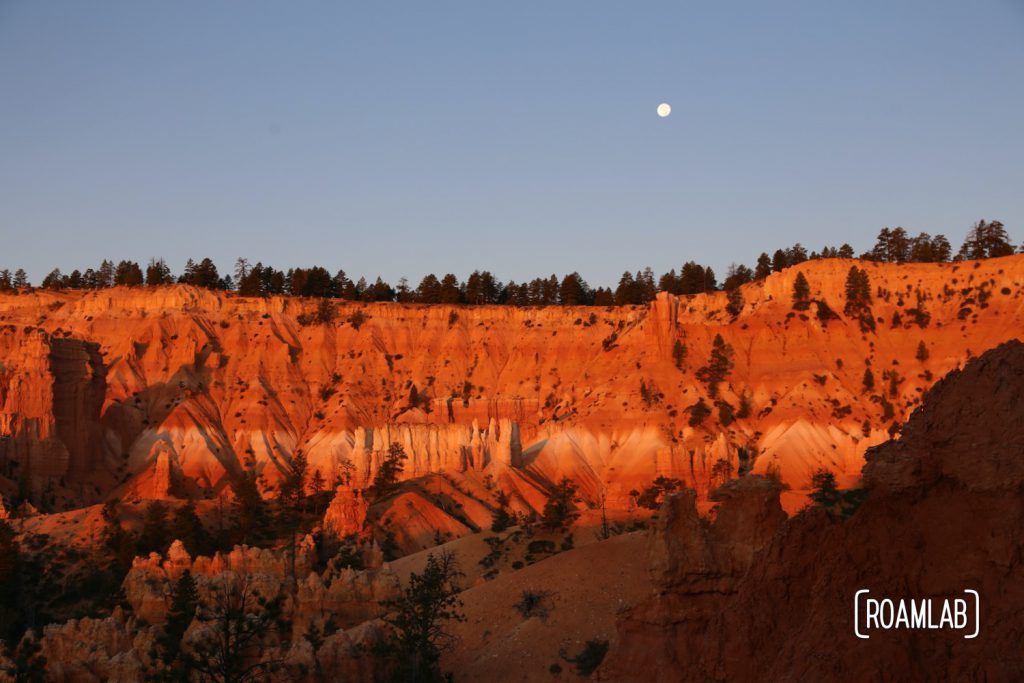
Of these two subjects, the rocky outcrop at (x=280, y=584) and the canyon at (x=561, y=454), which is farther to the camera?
the rocky outcrop at (x=280, y=584)

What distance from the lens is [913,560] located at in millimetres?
19641

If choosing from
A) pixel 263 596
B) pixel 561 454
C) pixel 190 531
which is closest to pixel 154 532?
pixel 190 531

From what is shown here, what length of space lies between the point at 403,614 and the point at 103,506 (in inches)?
1435

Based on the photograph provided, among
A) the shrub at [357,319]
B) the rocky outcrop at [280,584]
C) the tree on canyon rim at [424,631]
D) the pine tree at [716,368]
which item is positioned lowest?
the rocky outcrop at [280,584]

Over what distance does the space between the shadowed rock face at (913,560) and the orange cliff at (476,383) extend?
48862 millimetres

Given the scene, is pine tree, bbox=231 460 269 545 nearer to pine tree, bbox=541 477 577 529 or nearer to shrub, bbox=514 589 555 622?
pine tree, bbox=541 477 577 529

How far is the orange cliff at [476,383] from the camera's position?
81062 millimetres

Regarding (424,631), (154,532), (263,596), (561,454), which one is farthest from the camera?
(561,454)

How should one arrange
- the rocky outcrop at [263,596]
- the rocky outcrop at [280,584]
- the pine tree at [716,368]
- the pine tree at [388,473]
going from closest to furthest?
the rocky outcrop at [263,596] < the rocky outcrop at [280,584] < the pine tree at [388,473] < the pine tree at [716,368]

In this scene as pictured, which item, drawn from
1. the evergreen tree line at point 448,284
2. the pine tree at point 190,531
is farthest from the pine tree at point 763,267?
the pine tree at point 190,531

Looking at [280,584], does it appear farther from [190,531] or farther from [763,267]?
[763,267]

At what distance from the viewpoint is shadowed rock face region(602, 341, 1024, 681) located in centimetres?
1836

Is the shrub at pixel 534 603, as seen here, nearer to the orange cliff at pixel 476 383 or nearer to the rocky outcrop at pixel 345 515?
the rocky outcrop at pixel 345 515

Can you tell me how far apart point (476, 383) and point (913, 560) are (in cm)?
8359
